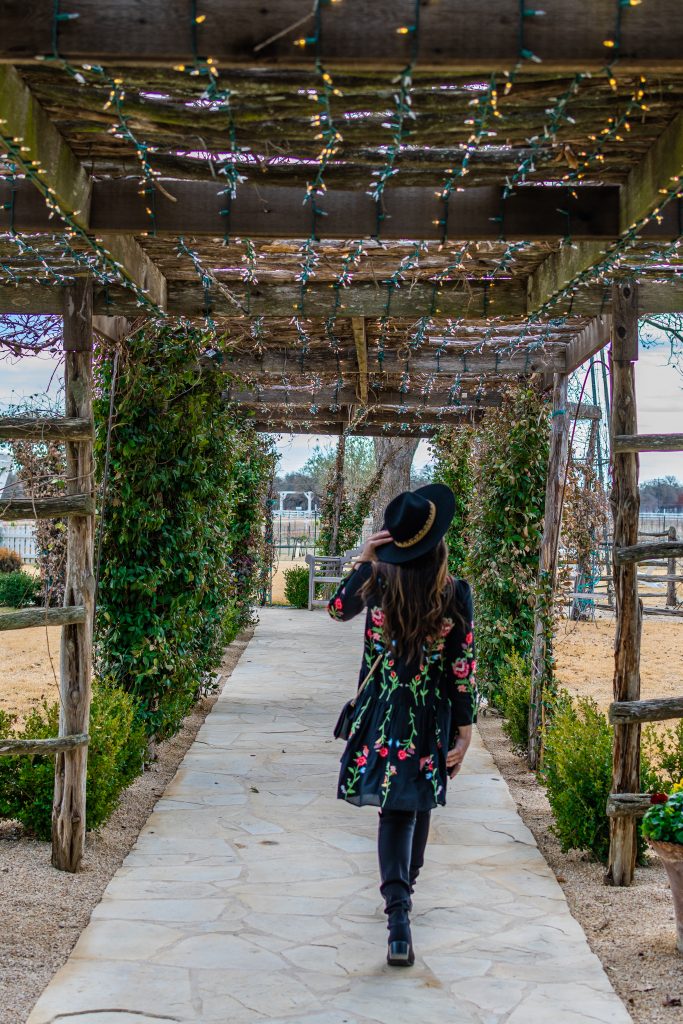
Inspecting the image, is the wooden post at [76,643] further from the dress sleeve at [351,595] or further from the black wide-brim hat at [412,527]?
the black wide-brim hat at [412,527]

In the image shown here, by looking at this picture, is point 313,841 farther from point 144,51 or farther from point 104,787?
point 144,51

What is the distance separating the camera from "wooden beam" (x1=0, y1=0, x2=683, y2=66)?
243 cm

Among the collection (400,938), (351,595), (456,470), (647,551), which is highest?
(456,470)

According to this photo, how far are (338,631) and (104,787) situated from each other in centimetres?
979

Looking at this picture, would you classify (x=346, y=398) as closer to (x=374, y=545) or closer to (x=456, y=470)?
(x=456, y=470)

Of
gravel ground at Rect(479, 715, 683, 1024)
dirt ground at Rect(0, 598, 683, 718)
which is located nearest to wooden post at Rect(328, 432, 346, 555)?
dirt ground at Rect(0, 598, 683, 718)

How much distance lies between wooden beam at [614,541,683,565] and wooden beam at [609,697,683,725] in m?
0.63

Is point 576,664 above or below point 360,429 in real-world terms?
below

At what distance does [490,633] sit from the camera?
27.0 feet

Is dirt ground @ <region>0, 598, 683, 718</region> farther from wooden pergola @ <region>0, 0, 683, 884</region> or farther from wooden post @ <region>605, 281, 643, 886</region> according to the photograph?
wooden pergola @ <region>0, 0, 683, 884</region>

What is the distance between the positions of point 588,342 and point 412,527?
319cm

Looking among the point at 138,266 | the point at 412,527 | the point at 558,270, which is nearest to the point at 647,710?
the point at 412,527

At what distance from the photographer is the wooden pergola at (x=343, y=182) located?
244 cm

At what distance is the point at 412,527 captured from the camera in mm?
3693
